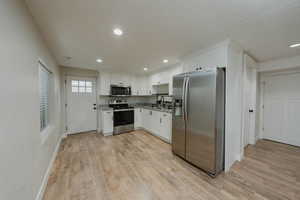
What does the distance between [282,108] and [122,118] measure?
4.93 meters

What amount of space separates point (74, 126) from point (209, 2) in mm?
4864

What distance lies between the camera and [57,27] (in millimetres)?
1740

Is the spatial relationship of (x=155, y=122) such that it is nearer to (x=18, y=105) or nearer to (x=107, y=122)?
(x=107, y=122)

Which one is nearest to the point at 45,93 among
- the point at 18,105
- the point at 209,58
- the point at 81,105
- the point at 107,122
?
the point at 18,105

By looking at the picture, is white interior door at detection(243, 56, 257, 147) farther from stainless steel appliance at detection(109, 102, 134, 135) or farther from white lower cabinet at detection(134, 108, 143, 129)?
stainless steel appliance at detection(109, 102, 134, 135)

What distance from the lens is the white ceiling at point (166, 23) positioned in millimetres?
1307

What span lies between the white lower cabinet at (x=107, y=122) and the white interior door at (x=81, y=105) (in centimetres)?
67

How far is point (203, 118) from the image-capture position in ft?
7.06

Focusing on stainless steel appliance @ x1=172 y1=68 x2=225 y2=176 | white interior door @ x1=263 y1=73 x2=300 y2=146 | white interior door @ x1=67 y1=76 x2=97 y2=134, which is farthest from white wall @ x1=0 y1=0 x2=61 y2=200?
white interior door @ x1=263 y1=73 x2=300 y2=146

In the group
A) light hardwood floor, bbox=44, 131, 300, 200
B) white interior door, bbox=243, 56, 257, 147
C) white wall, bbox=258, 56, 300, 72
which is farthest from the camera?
white interior door, bbox=243, 56, 257, 147

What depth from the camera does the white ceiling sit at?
1307 millimetres

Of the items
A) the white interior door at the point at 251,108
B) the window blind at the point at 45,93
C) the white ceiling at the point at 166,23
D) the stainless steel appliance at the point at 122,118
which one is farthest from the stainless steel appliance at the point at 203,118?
the window blind at the point at 45,93

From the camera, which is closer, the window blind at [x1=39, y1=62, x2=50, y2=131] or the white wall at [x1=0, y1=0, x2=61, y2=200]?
the white wall at [x1=0, y1=0, x2=61, y2=200]

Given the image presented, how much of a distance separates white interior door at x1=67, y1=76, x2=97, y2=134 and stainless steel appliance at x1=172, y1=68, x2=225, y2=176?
3.44 meters
